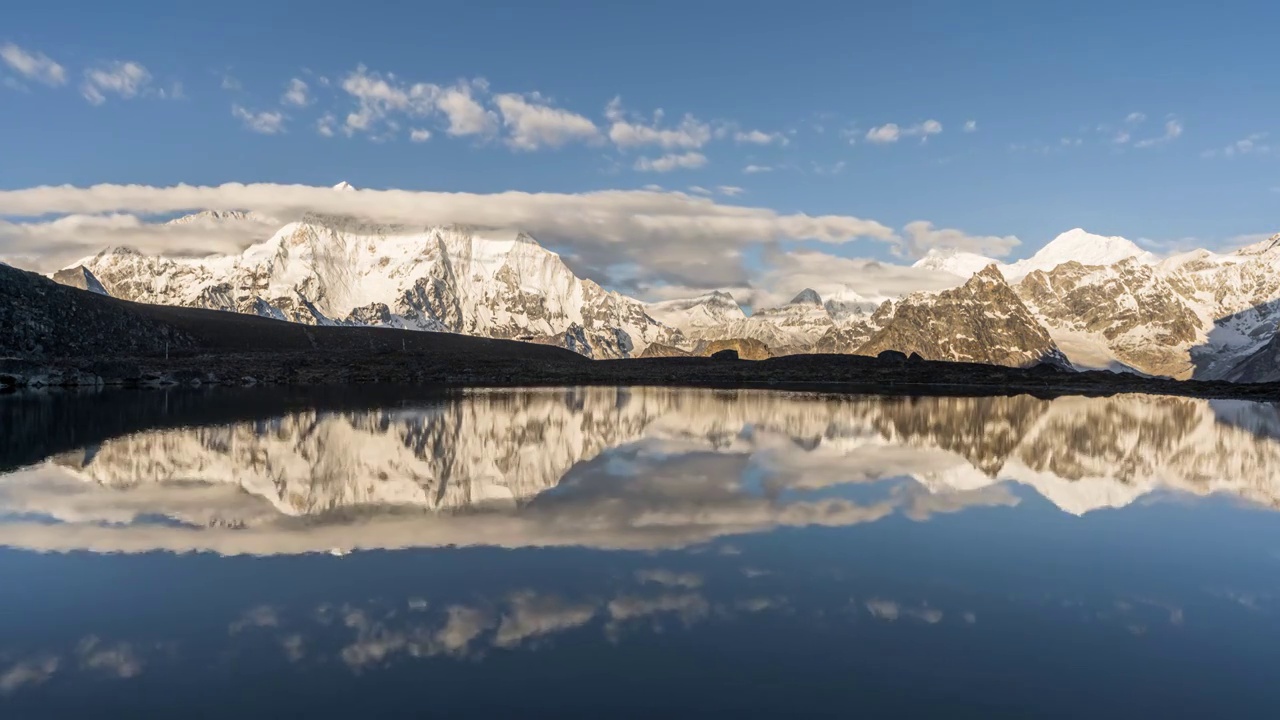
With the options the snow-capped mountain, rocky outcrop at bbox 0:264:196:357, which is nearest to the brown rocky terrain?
rocky outcrop at bbox 0:264:196:357

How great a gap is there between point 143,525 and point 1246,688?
1904 centimetres

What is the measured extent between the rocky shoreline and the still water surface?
47.0 metres

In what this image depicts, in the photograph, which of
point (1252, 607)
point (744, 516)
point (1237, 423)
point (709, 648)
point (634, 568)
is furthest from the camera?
point (1237, 423)

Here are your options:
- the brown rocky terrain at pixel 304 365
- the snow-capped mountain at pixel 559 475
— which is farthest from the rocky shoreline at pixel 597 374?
the snow-capped mountain at pixel 559 475

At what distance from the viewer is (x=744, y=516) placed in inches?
759

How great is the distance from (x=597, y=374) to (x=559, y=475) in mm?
85057

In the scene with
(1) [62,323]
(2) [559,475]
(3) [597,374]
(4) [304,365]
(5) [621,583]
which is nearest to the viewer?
(5) [621,583]

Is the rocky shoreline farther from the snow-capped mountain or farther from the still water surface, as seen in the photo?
the still water surface

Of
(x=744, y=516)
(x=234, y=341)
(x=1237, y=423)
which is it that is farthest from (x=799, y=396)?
(x=234, y=341)

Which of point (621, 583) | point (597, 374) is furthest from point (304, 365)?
point (621, 583)

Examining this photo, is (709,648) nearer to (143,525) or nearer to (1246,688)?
(1246,688)

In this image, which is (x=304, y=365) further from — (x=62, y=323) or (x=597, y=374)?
(x=597, y=374)

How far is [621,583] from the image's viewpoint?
44.4 ft

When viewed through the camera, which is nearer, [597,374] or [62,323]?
[62,323]
